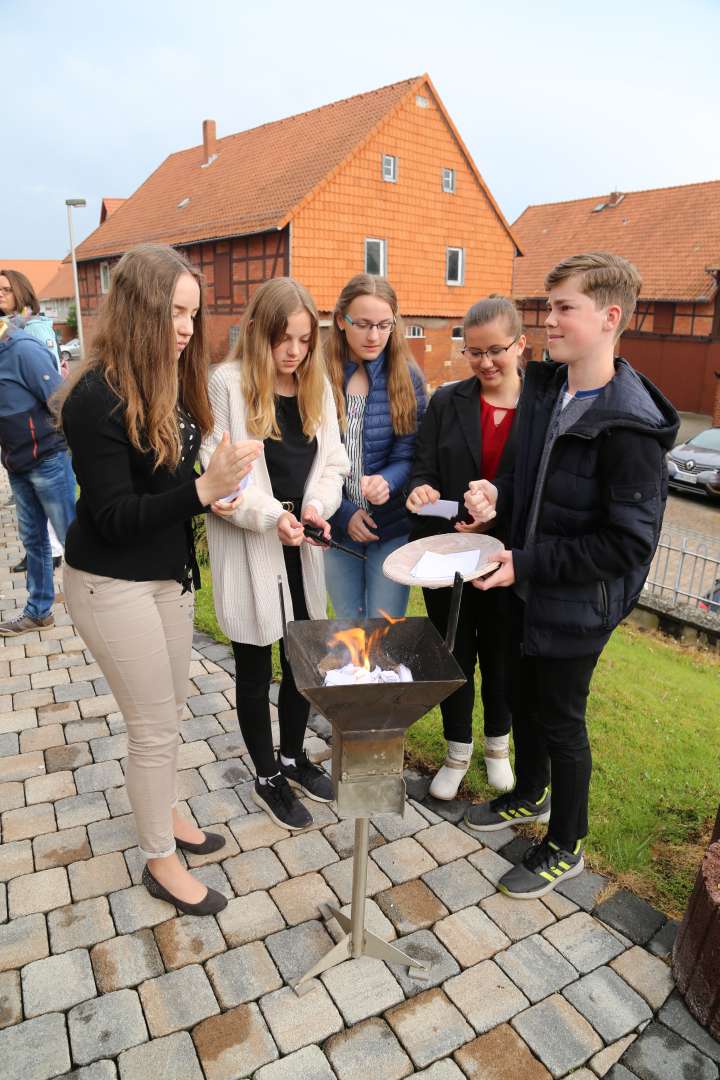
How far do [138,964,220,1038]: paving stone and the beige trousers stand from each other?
0.43 m

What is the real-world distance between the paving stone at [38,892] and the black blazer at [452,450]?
205 cm

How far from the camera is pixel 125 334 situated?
223 centimetres

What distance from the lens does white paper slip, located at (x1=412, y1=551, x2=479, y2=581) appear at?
2.55m

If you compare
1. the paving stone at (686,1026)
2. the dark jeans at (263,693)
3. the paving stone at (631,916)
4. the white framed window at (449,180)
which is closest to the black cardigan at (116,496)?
the dark jeans at (263,693)

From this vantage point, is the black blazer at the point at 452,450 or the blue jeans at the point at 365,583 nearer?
the black blazer at the point at 452,450

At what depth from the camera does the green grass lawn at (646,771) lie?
300 centimetres

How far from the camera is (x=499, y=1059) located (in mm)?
2215

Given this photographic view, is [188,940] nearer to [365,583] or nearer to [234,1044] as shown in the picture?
[234,1044]

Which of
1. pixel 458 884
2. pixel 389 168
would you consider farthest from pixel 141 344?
pixel 389 168

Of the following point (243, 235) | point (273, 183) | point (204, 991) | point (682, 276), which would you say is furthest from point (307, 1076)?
→ point (682, 276)

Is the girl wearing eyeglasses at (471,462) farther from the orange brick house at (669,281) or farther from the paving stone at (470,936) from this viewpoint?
the orange brick house at (669,281)

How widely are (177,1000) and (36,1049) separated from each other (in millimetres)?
418

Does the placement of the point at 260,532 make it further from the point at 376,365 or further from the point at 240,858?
the point at 240,858

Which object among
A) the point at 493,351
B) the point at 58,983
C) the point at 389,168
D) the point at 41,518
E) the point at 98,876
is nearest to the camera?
the point at 58,983
